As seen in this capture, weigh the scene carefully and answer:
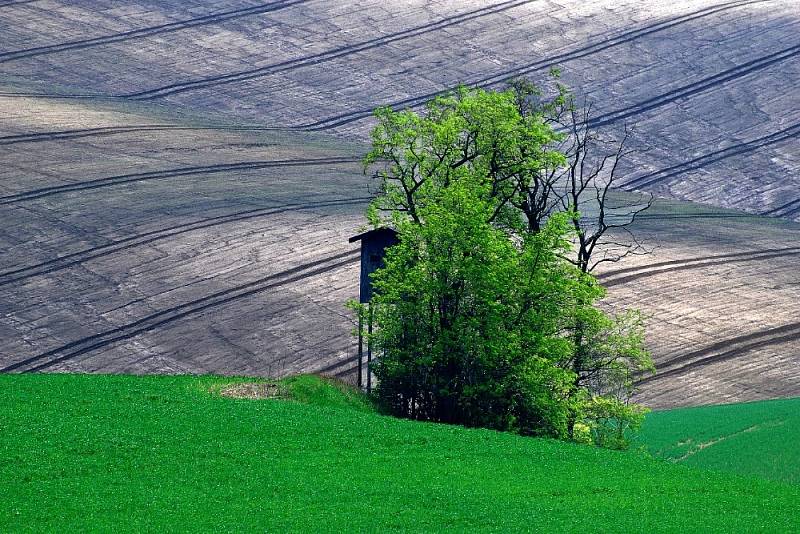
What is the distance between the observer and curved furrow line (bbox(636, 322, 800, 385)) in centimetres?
4038

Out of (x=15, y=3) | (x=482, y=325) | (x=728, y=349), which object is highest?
(x=15, y=3)

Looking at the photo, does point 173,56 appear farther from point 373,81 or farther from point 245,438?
point 245,438

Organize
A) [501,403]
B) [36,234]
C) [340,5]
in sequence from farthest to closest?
1. [340,5]
2. [36,234]
3. [501,403]

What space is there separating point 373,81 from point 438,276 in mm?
42019

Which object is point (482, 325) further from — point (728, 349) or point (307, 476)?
point (728, 349)

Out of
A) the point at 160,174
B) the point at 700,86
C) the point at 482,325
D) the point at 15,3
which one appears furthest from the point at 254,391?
the point at 15,3

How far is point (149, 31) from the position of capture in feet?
243

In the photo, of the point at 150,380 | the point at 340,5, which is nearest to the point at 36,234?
the point at 150,380

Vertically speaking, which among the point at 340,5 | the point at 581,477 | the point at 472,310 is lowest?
the point at 581,477

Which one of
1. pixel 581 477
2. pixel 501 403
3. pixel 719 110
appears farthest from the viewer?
pixel 719 110

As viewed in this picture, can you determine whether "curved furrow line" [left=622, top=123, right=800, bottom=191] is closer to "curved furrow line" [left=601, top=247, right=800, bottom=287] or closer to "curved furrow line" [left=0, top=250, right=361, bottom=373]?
"curved furrow line" [left=601, top=247, right=800, bottom=287]

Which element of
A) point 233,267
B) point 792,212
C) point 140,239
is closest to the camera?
point 233,267

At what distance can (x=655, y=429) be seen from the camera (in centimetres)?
3494

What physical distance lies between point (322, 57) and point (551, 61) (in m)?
13.7
